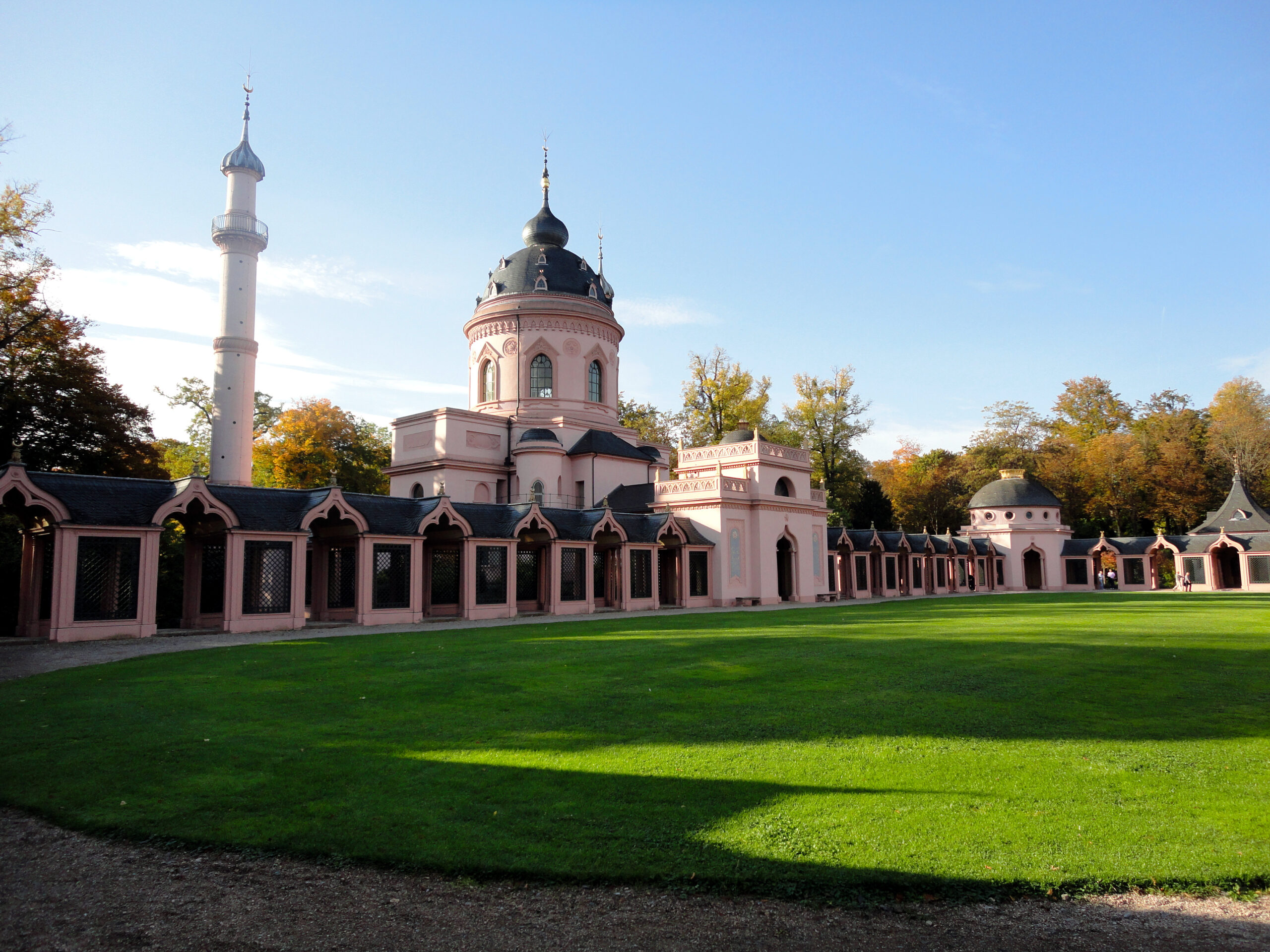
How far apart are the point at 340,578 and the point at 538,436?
16.9m

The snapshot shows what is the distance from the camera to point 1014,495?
64.8 metres

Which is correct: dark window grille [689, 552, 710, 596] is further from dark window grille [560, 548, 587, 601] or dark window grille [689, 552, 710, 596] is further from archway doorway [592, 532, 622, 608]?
dark window grille [560, 548, 587, 601]

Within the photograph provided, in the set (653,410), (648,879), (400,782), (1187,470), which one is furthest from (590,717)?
(1187,470)

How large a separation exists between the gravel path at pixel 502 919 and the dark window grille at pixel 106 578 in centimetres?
1917

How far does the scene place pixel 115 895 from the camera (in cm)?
573

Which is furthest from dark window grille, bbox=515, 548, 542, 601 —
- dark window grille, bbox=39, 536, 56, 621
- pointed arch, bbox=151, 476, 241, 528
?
dark window grille, bbox=39, 536, 56, 621

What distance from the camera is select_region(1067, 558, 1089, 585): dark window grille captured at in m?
63.8

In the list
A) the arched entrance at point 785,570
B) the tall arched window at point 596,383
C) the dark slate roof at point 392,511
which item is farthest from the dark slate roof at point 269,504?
the arched entrance at point 785,570

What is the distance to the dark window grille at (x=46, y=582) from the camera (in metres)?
23.7

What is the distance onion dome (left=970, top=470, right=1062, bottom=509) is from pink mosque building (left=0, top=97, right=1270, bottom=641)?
0.19 metres

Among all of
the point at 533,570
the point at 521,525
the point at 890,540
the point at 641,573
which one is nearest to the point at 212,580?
the point at 521,525

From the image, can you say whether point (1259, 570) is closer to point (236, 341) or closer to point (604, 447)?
point (604, 447)

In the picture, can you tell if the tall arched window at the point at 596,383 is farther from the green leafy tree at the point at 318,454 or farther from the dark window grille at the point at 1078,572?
the dark window grille at the point at 1078,572

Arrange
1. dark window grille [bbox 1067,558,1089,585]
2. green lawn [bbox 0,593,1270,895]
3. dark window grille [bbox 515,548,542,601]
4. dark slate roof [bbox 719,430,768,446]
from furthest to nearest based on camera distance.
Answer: dark window grille [bbox 1067,558,1089,585]
dark slate roof [bbox 719,430,768,446]
dark window grille [bbox 515,548,542,601]
green lawn [bbox 0,593,1270,895]
